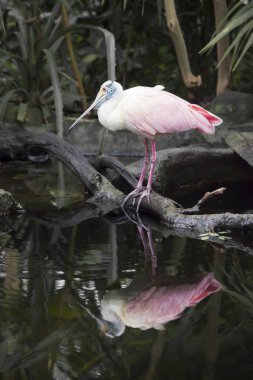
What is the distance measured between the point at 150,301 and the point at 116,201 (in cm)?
204

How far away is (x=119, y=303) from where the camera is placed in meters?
3.68

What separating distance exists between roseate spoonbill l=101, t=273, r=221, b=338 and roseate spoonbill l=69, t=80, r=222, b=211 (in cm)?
147

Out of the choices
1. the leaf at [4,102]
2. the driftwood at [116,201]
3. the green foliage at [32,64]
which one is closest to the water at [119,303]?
the driftwood at [116,201]

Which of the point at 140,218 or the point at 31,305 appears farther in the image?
the point at 140,218

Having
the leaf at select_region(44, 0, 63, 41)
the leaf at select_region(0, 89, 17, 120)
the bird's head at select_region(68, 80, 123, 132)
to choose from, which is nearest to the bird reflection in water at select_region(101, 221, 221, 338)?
the bird's head at select_region(68, 80, 123, 132)

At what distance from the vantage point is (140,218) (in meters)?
5.45

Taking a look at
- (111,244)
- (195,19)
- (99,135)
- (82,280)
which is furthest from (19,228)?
(195,19)

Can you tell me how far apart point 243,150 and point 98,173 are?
1244mm

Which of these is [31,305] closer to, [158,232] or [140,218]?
[158,232]

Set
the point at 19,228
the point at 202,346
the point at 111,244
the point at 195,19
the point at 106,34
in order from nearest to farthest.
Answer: the point at 202,346 → the point at 111,244 → the point at 19,228 → the point at 106,34 → the point at 195,19

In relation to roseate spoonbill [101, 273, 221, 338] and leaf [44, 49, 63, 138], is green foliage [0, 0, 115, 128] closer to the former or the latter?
leaf [44, 49, 63, 138]

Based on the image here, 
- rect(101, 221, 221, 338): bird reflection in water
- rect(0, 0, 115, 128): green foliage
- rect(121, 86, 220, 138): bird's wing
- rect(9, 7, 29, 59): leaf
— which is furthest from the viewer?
rect(9, 7, 29, 59): leaf

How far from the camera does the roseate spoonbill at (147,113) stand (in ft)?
17.3

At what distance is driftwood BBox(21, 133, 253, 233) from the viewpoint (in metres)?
4.83
